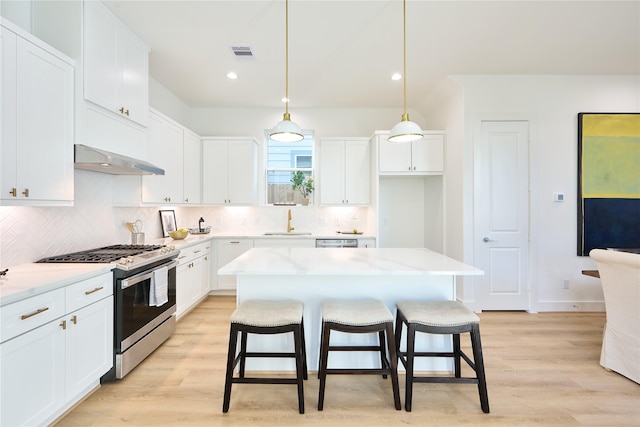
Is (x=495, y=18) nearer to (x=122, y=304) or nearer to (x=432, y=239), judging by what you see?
(x=432, y=239)

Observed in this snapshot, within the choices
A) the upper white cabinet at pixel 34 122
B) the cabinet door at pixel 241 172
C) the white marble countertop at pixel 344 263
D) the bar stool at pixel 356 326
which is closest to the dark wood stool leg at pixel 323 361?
the bar stool at pixel 356 326

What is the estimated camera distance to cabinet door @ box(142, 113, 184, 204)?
10.9 ft

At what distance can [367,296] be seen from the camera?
237 cm

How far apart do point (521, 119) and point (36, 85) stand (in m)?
4.79

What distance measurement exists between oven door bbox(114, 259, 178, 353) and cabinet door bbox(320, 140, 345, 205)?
2625 mm

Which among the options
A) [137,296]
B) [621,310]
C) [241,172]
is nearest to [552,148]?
[621,310]

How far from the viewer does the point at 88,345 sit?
2.00m

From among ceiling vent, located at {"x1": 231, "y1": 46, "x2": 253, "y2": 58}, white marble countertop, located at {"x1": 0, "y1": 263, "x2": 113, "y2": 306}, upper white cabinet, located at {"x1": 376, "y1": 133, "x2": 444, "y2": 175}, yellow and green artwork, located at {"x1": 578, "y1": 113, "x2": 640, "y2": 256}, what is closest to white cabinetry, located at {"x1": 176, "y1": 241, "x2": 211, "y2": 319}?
white marble countertop, located at {"x1": 0, "y1": 263, "x2": 113, "y2": 306}

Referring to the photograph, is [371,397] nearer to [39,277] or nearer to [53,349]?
[53,349]

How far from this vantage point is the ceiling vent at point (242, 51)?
3.16 m

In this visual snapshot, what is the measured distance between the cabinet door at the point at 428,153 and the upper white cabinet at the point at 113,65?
11.3 feet

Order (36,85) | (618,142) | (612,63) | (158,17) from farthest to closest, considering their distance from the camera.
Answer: (618,142) < (612,63) < (158,17) < (36,85)

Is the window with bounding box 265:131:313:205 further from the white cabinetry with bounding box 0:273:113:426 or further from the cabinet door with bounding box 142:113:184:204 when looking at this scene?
the white cabinetry with bounding box 0:273:113:426

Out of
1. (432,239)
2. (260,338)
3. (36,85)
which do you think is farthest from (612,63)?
(36,85)
